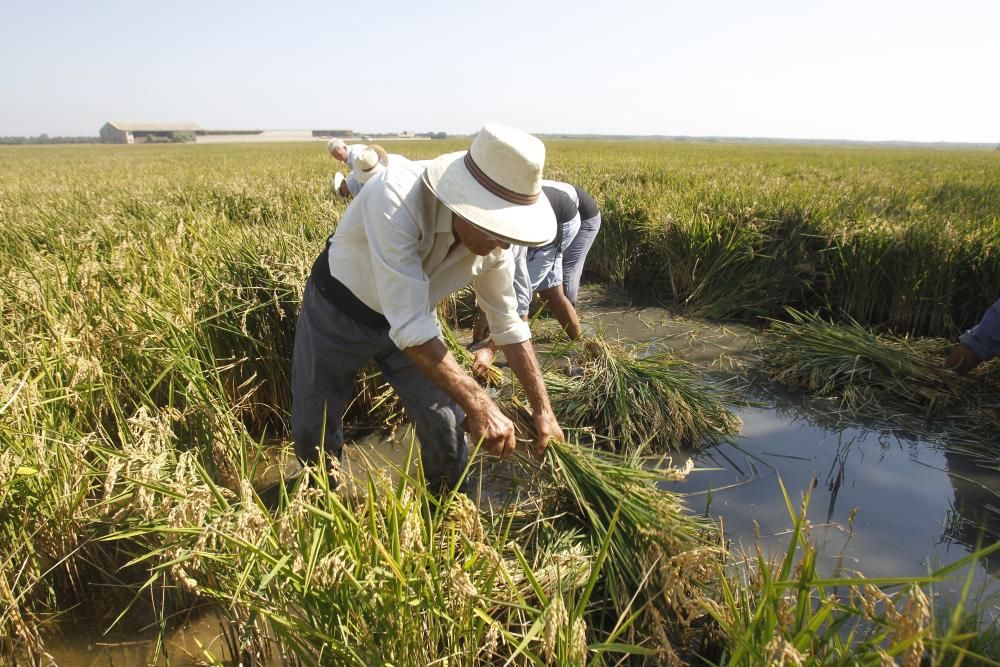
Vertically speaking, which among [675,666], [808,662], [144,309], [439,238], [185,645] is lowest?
[185,645]

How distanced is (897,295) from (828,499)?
2403 mm

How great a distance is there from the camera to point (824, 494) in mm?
2410

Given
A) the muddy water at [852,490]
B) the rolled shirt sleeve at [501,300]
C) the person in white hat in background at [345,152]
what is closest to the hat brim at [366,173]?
the person in white hat in background at [345,152]

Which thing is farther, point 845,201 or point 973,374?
point 845,201

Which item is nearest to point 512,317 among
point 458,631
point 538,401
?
point 538,401

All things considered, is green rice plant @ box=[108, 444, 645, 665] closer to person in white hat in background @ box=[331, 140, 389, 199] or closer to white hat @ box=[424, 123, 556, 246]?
white hat @ box=[424, 123, 556, 246]

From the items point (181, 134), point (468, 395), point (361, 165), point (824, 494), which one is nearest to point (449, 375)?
point (468, 395)

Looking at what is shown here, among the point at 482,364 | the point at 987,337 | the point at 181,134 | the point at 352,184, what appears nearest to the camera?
the point at 482,364

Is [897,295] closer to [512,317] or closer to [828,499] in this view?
[828,499]

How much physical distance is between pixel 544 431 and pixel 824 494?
1.45 meters

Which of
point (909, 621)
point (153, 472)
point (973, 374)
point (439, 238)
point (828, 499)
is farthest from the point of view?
point (973, 374)

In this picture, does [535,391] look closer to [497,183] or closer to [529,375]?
[529,375]

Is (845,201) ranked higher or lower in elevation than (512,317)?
higher

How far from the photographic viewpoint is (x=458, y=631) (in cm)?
122
